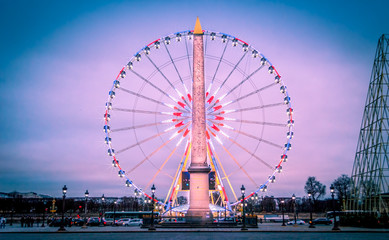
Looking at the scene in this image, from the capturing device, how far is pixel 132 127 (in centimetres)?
3753

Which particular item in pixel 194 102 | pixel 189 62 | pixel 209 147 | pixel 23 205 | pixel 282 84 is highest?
pixel 189 62

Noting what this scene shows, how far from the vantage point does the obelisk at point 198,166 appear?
33.6m

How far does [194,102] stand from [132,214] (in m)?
50.3

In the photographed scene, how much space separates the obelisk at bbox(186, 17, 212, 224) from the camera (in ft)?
110

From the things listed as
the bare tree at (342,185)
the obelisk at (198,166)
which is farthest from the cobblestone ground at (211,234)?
the bare tree at (342,185)

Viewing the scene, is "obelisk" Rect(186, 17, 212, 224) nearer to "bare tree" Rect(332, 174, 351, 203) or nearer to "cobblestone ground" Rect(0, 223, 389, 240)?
"cobblestone ground" Rect(0, 223, 389, 240)

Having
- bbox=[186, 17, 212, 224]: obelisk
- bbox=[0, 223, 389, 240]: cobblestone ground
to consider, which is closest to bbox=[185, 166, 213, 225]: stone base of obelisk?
bbox=[186, 17, 212, 224]: obelisk

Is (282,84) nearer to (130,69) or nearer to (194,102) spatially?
(194,102)

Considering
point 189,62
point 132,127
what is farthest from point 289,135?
point 132,127

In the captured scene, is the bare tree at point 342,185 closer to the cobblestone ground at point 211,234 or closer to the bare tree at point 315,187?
the bare tree at point 315,187

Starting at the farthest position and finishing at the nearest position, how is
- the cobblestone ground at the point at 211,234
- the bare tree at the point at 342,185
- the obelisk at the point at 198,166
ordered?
the bare tree at the point at 342,185 < the obelisk at the point at 198,166 < the cobblestone ground at the point at 211,234

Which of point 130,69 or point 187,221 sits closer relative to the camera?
point 187,221

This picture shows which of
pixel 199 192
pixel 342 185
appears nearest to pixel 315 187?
pixel 342 185

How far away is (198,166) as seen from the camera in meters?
34.1
